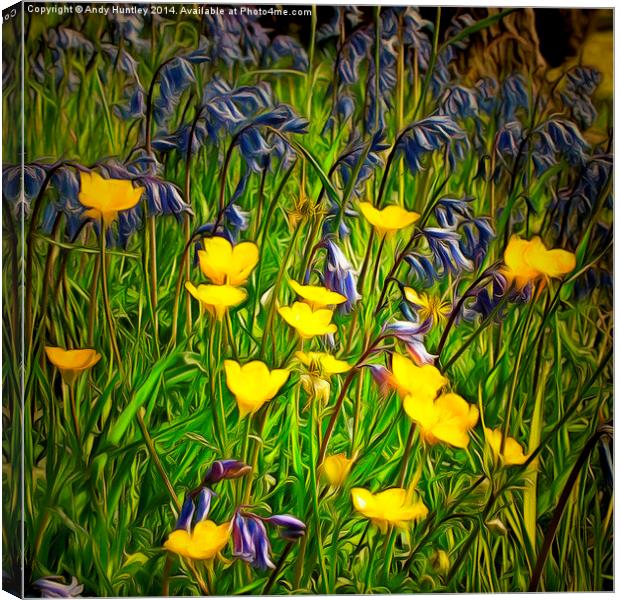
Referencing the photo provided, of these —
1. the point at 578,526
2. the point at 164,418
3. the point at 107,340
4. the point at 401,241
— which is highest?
the point at 401,241

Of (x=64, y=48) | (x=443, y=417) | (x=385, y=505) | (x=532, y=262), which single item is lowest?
(x=385, y=505)

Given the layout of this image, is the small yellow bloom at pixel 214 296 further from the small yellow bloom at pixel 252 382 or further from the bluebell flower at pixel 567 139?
the bluebell flower at pixel 567 139

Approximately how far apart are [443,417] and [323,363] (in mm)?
392

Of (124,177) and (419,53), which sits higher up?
(419,53)

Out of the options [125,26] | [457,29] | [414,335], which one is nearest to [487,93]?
[457,29]

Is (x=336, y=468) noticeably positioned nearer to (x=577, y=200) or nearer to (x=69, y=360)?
(x=69, y=360)

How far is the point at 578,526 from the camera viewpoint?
10.7 feet

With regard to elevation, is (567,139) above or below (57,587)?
above

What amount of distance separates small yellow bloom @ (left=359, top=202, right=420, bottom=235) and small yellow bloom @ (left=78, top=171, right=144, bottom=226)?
26.1 inches

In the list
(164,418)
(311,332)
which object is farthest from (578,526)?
(164,418)

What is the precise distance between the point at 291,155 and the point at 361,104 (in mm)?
258

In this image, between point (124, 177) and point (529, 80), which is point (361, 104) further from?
point (124, 177)

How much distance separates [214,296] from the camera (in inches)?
123

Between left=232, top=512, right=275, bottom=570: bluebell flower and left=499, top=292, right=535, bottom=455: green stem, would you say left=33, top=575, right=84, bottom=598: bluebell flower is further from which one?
left=499, top=292, right=535, bottom=455: green stem
